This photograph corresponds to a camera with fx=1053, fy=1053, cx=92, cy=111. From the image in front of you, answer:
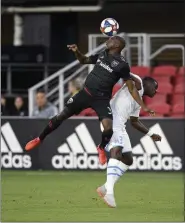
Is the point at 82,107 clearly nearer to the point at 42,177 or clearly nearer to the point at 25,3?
the point at 42,177

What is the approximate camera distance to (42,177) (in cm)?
1975

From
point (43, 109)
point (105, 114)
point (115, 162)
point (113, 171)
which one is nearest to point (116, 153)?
point (115, 162)

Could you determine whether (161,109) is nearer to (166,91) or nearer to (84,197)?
(166,91)

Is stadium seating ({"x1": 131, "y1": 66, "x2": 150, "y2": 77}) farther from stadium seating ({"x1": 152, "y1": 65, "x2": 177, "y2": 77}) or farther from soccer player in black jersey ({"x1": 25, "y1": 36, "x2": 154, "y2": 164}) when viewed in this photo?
soccer player in black jersey ({"x1": 25, "y1": 36, "x2": 154, "y2": 164})

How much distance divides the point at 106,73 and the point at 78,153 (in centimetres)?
703

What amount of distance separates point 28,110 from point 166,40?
12.7 feet

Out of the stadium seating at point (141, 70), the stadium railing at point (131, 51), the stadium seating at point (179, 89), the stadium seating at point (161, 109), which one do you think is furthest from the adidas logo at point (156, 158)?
the stadium railing at point (131, 51)

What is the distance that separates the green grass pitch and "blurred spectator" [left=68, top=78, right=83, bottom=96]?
239cm

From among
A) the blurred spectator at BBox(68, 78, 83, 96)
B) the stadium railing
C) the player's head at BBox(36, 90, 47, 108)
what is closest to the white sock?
the player's head at BBox(36, 90, 47, 108)

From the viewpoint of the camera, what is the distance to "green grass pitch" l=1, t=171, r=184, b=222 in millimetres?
13000

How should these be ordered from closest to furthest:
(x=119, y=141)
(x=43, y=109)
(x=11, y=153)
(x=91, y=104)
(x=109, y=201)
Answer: (x=109, y=201) → (x=119, y=141) → (x=91, y=104) → (x=11, y=153) → (x=43, y=109)

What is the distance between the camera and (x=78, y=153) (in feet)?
69.9

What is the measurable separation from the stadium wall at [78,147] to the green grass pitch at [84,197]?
15.5 inches

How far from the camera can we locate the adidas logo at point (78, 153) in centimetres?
2127
